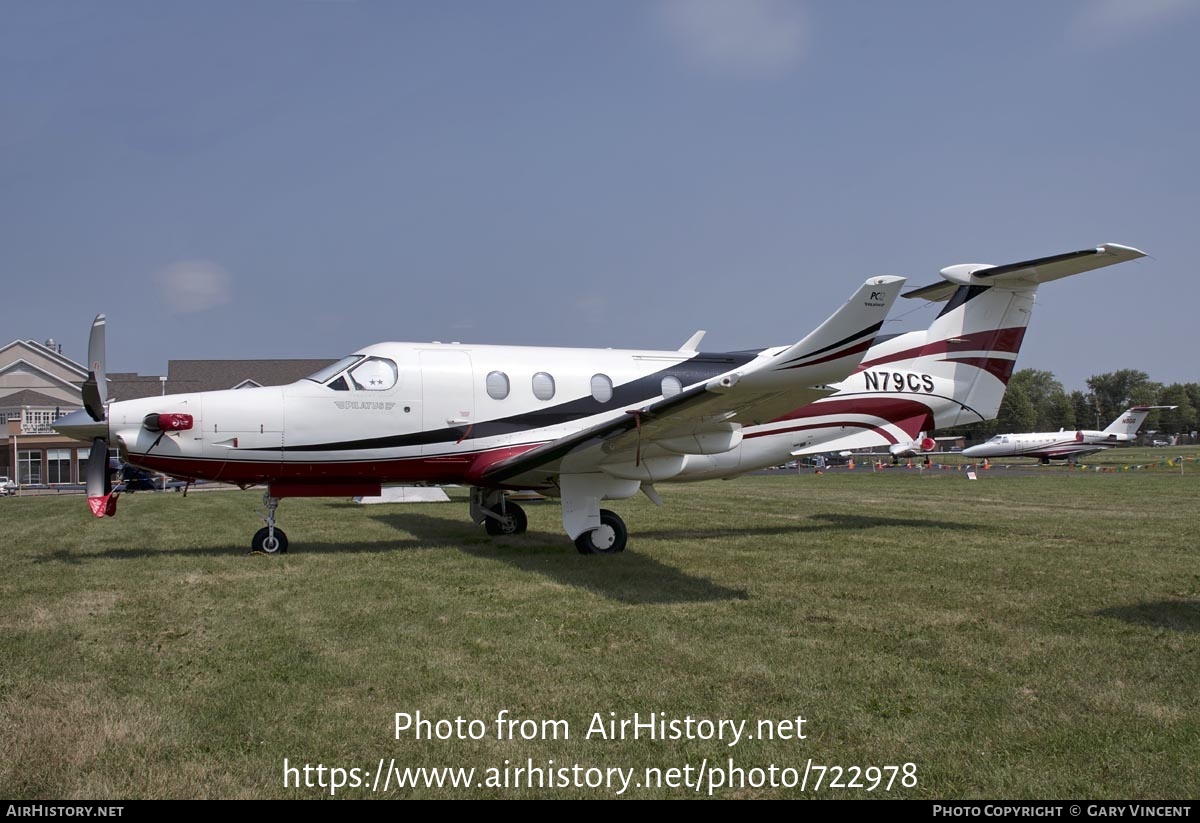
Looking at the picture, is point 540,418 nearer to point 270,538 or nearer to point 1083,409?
point 270,538

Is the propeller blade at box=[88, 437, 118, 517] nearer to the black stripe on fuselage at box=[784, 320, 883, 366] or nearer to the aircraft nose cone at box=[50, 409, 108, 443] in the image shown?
the aircraft nose cone at box=[50, 409, 108, 443]

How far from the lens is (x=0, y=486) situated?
44.5m

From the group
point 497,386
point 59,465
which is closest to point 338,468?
point 497,386

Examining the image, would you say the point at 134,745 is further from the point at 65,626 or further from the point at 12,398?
the point at 12,398

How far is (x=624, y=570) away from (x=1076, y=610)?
4601 millimetres

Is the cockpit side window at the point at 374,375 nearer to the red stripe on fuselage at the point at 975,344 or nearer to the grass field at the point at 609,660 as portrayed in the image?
the grass field at the point at 609,660

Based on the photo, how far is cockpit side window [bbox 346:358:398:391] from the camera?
11453mm

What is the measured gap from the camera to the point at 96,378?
1036 cm

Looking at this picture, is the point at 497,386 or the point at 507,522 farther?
the point at 507,522

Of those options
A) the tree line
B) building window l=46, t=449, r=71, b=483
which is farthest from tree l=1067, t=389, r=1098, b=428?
building window l=46, t=449, r=71, b=483

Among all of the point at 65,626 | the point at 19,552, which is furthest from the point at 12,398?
the point at 65,626

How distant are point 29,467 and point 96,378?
52.1 meters

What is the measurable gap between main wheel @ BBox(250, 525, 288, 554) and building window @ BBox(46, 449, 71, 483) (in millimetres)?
50469

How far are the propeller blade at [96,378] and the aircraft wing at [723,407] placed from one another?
483cm
